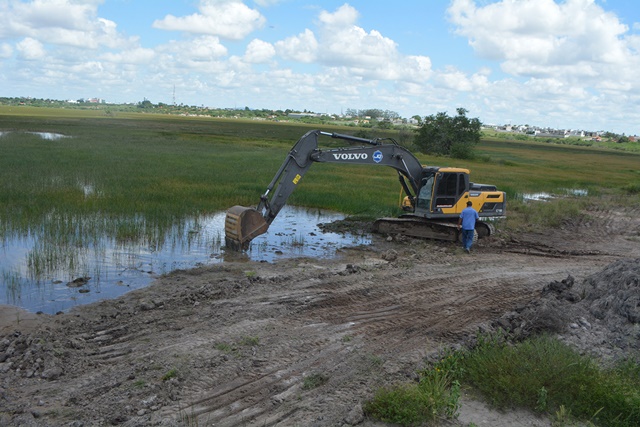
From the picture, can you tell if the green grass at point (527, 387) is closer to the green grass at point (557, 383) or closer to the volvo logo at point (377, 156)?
the green grass at point (557, 383)

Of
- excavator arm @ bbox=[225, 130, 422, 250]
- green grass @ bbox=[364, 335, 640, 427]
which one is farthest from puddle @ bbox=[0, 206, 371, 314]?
green grass @ bbox=[364, 335, 640, 427]

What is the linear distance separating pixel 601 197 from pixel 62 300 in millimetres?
29116

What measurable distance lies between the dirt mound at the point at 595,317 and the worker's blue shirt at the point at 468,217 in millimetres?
5176

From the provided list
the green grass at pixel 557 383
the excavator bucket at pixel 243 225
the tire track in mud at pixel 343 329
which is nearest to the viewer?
the tire track in mud at pixel 343 329

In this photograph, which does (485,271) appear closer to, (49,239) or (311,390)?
(311,390)

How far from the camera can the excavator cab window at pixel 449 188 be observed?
17.2 metres

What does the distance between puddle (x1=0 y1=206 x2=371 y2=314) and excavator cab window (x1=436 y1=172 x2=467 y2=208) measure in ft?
8.18

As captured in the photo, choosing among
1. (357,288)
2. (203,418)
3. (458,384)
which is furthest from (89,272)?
(458,384)

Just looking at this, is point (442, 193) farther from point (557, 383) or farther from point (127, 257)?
point (557, 383)

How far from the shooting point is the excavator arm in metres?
14.2

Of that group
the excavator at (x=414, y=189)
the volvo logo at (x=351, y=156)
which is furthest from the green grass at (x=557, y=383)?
the volvo logo at (x=351, y=156)

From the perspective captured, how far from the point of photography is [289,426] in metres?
6.25

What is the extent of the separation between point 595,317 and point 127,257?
397 inches

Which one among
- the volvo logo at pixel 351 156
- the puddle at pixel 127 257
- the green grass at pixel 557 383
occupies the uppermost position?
the volvo logo at pixel 351 156
